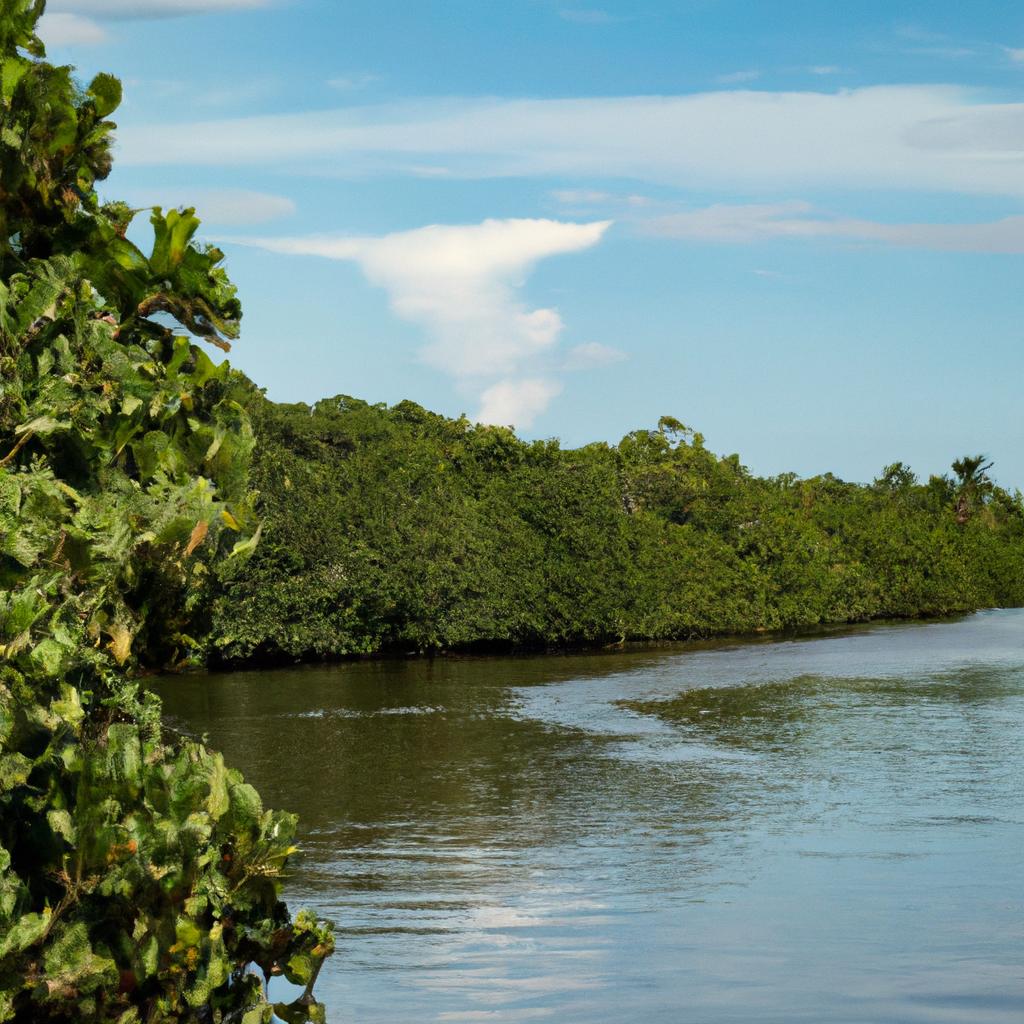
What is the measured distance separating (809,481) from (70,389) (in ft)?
178

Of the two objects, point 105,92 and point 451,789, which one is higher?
point 105,92

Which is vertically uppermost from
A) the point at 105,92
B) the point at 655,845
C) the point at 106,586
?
the point at 105,92

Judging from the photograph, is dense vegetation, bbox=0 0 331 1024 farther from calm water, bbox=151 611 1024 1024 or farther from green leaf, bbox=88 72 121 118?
calm water, bbox=151 611 1024 1024

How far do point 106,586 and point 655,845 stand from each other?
26.4ft

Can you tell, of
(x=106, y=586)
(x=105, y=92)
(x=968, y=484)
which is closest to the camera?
(x=106, y=586)

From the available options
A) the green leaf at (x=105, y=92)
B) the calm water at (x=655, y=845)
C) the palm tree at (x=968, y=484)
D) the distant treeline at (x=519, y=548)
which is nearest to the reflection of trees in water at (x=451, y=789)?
the calm water at (x=655, y=845)

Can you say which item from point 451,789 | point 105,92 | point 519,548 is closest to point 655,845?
point 451,789

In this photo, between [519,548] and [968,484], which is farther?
[968,484]

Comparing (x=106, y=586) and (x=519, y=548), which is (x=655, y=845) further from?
→ (x=519, y=548)

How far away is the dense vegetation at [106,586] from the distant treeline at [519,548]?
20.9m

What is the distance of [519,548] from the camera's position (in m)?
34.8

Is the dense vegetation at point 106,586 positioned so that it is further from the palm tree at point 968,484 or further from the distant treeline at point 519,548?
the palm tree at point 968,484

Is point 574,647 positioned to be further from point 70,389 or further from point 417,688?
point 70,389

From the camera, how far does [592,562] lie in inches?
1374
